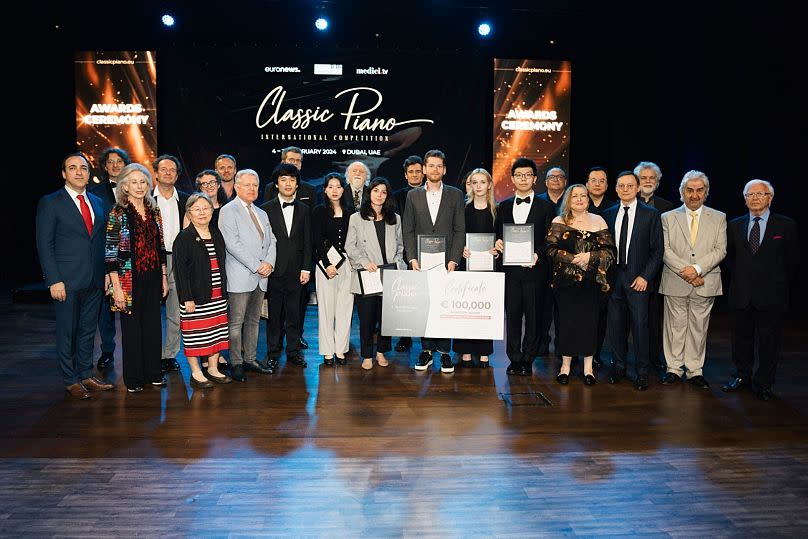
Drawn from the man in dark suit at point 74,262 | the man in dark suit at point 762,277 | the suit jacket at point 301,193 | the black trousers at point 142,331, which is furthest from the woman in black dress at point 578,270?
the man in dark suit at point 74,262

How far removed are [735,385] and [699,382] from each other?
0.76 feet

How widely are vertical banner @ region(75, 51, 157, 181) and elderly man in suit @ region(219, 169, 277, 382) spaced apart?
5182 millimetres

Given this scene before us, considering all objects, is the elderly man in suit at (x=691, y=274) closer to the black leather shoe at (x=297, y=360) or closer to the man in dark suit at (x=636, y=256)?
the man in dark suit at (x=636, y=256)

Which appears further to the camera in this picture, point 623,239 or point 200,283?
point 623,239

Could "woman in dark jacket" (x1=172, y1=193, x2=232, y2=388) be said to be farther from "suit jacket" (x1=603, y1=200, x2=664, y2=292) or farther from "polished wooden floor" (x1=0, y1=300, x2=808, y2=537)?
"suit jacket" (x1=603, y1=200, x2=664, y2=292)

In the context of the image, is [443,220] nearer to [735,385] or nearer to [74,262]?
[735,385]

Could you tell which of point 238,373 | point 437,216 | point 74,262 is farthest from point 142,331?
point 437,216

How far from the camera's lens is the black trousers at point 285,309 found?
5.31m

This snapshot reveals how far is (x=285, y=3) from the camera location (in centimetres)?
862

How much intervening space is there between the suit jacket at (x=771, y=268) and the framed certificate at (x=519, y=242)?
1.45 meters

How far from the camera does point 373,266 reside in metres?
5.18

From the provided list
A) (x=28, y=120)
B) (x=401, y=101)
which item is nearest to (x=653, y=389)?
(x=401, y=101)

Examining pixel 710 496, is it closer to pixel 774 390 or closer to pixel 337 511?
pixel 337 511

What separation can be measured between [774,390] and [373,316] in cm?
298
